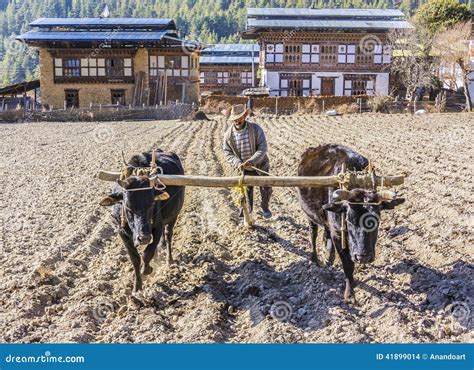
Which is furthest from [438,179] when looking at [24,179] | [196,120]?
[196,120]

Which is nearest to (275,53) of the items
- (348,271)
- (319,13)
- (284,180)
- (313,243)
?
(319,13)

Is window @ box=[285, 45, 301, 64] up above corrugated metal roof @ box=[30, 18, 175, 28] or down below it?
below

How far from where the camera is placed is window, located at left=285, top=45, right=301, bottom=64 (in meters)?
43.4

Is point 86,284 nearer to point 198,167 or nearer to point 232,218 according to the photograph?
point 232,218

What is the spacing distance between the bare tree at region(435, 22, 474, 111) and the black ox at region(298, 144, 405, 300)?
30861mm

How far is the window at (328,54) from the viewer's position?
43.5 metres

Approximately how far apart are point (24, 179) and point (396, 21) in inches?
1466

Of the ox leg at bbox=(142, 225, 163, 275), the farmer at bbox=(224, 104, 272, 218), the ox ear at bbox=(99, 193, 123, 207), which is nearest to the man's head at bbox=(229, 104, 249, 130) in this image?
the farmer at bbox=(224, 104, 272, 218)

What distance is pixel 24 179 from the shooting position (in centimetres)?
1368

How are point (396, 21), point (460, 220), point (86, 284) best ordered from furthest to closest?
1. point (396, 21)
2. point (460, 220)
3. point (86, 284)

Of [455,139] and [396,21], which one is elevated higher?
[396,21]

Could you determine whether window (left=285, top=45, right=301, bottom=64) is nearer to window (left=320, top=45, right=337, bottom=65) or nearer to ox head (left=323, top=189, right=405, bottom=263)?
window (left=320, top=45, right=337, bottom=65)

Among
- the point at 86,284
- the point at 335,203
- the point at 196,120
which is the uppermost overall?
the point at 335,203

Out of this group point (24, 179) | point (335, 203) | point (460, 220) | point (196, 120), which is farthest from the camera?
point (196, 120)
